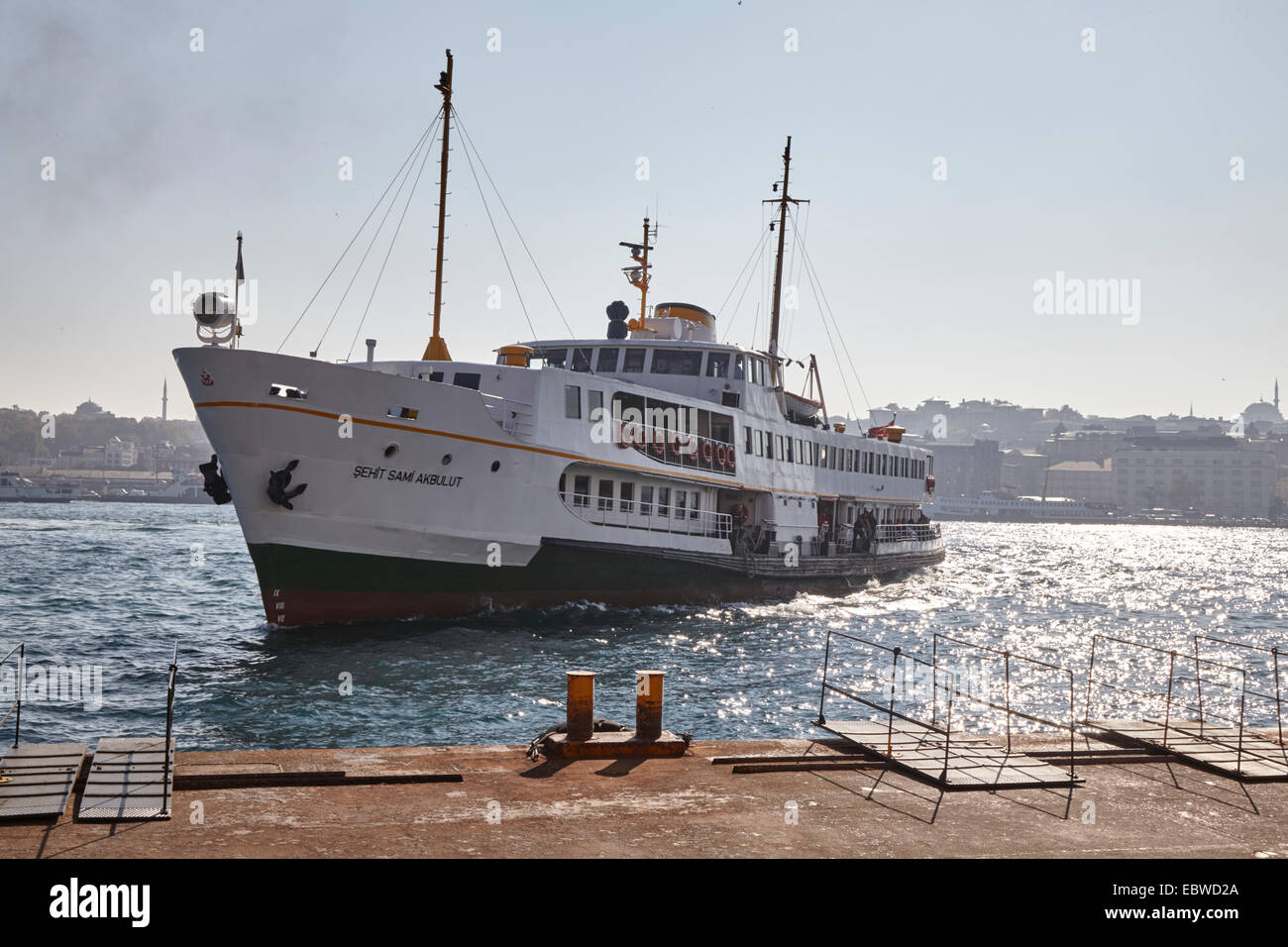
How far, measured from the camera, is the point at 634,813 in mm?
7973

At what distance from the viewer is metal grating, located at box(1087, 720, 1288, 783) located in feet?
33.9

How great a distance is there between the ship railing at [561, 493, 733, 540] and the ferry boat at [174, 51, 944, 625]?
71 mm

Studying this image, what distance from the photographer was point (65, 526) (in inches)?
3041

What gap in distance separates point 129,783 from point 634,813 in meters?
4.03

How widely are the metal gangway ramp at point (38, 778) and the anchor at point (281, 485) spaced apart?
11810mm

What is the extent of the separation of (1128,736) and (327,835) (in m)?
9.21

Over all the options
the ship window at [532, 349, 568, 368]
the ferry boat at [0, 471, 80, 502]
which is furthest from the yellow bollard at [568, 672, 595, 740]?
the ferry boat at [0, 471, 80, 502]

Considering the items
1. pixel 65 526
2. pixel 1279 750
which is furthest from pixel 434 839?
pixel 65 526

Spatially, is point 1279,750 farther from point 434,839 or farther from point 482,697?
point 482,697

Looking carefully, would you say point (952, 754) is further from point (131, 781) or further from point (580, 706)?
point (131, 781)

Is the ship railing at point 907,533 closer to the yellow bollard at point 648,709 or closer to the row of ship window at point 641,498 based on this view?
the row of ship window at point 641,498

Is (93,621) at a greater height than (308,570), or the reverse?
(308,570)

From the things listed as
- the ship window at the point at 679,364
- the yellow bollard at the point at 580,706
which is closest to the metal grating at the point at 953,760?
the yellow bollard at the point at 580,706
